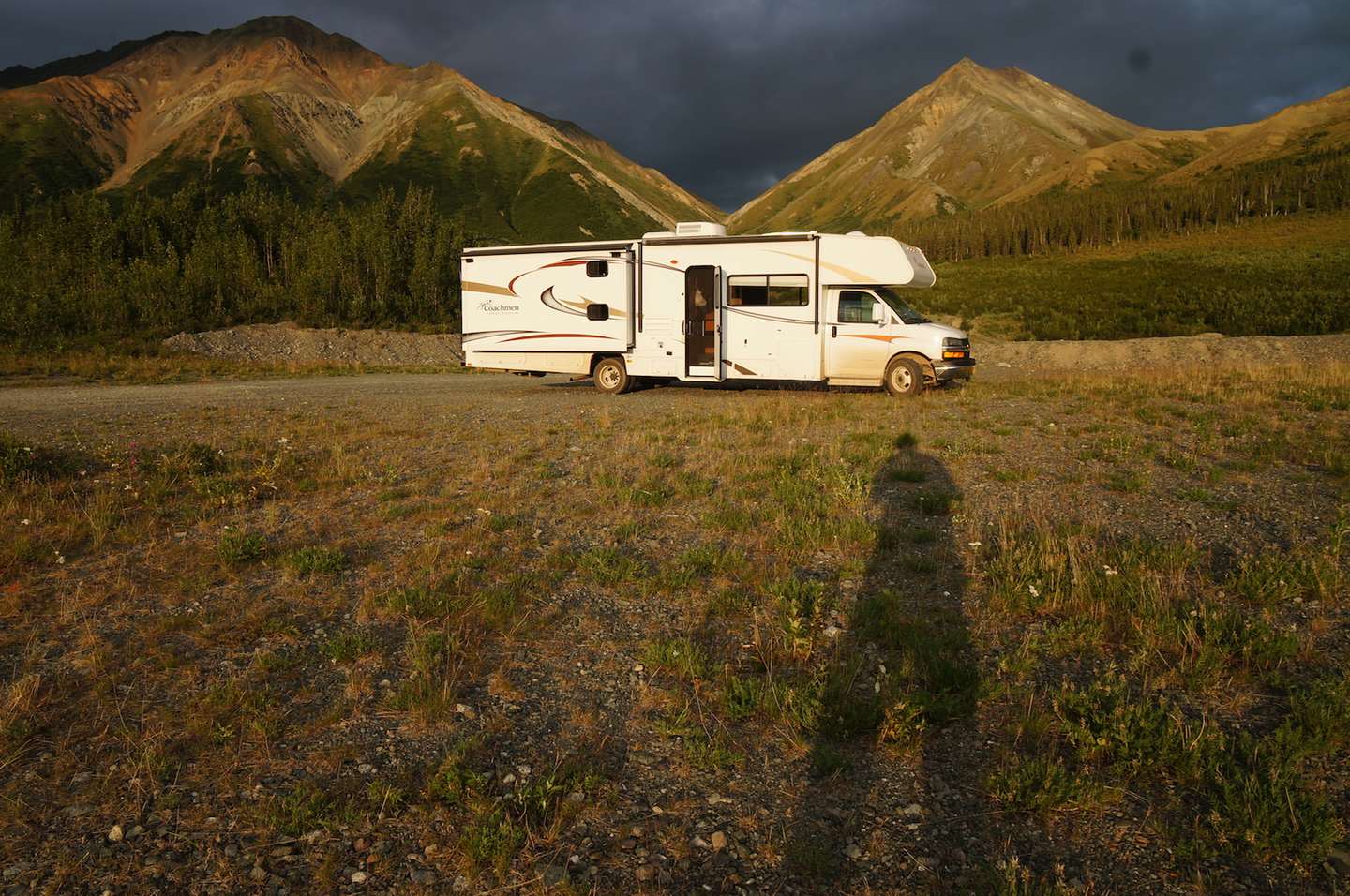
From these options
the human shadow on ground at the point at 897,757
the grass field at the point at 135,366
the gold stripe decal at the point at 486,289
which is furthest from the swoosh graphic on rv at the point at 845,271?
the grass field at the point at 135,366

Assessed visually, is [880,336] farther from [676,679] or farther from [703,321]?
[676,679]

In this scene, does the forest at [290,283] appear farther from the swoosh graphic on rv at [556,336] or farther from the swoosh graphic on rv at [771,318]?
the swoosh graphic on rv at [771,318]

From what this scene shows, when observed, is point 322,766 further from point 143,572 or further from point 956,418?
point 956,418

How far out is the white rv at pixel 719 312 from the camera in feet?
57.3

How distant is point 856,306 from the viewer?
57.8 ft

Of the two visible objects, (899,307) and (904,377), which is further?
(899,307)

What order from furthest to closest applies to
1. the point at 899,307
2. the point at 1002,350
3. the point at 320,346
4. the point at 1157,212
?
the point at 1157,212
the point at 320,346
the point at 1002,350
the point at 899,307

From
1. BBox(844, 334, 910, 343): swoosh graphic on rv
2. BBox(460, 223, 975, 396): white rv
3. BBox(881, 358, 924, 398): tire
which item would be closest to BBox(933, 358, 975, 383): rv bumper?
BBox(460, 223, 975, 396): white rv

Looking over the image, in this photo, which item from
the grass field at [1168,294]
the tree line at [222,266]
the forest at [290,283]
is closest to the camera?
the forest at [290,283]

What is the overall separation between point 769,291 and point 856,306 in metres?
2.13

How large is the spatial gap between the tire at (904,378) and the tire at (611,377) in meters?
6.69

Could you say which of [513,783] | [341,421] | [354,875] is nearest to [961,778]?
[513,783]

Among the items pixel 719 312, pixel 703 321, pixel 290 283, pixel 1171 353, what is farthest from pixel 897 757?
pixel 290 283

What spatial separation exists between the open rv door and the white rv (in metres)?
0.03
